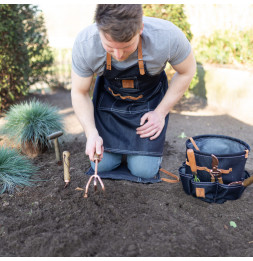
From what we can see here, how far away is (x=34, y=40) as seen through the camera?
4.39 m

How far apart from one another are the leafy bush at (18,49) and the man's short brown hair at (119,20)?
8.35 ft

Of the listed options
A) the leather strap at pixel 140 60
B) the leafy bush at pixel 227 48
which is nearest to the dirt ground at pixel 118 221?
the leather strap at pixel 140 60

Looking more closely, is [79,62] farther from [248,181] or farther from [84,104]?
[248,181]

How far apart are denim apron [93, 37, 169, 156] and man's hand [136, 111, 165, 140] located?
0.05m

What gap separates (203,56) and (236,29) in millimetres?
715

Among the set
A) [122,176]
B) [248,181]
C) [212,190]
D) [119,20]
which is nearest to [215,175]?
[212,190]

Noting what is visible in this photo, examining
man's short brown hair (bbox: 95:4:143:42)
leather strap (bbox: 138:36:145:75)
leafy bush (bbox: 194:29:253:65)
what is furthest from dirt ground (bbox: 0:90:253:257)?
leafy bush (bbox: 194:29:253:65)

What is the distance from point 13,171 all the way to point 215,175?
144 cm

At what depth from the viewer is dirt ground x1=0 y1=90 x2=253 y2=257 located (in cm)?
147

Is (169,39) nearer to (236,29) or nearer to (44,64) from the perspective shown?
(44,64)

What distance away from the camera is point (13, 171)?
→ 2.15m

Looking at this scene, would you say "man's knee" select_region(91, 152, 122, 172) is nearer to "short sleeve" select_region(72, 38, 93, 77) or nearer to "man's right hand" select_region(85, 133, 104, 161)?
"man's right hand" select_region(85, 133, 104, 161)

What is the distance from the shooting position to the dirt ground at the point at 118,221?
1.47 metres

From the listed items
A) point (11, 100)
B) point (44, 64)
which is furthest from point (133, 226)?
point (44, 64)
